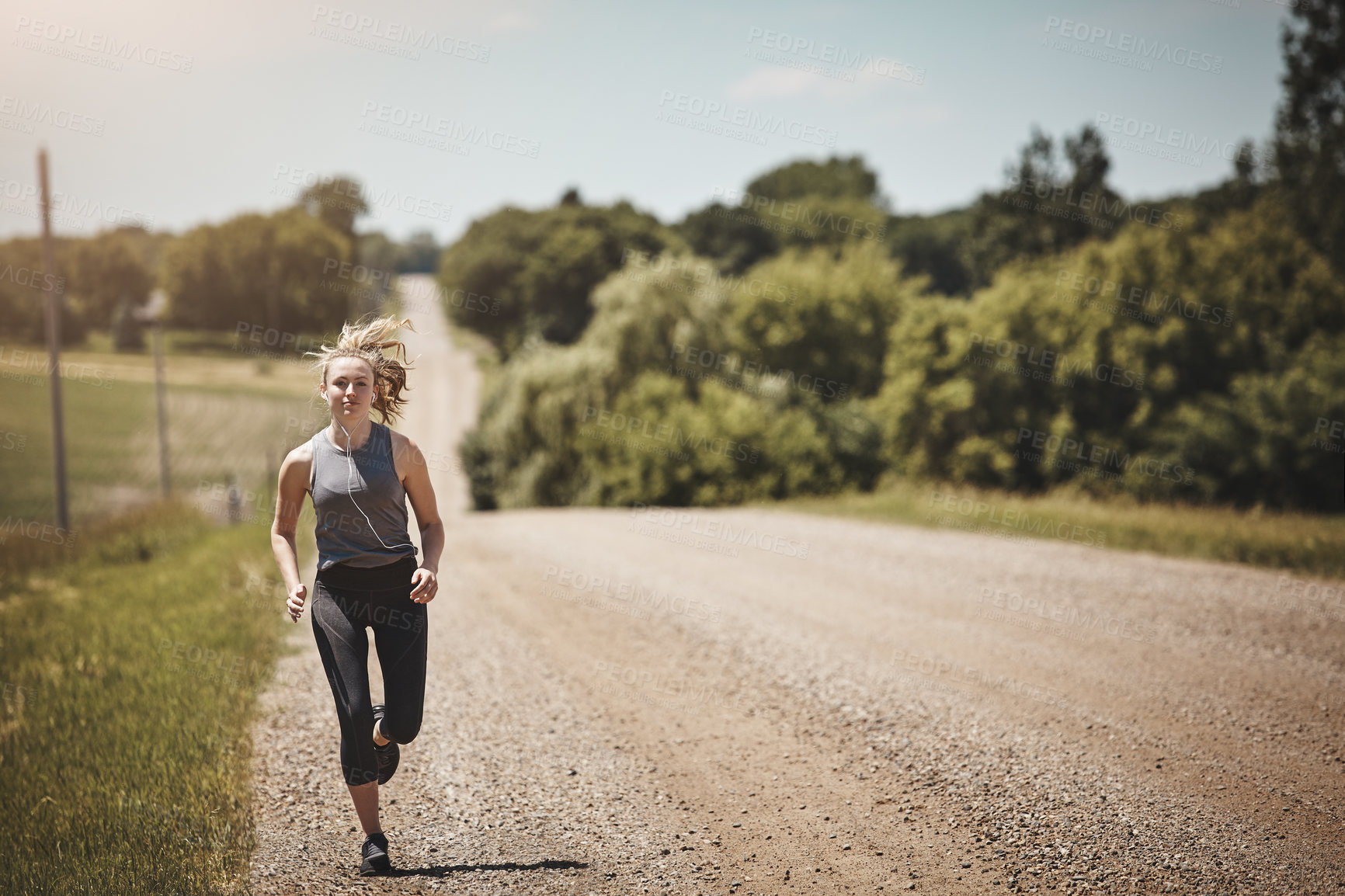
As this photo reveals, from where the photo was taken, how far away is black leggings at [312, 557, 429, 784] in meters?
3.68

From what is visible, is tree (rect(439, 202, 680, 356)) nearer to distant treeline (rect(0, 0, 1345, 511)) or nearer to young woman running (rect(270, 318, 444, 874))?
distant treeline (rect(0, 0, 1345, 511))

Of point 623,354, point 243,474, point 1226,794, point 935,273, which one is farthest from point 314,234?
point 935,273

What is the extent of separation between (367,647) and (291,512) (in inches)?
28.6

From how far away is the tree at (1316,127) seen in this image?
34188 mm

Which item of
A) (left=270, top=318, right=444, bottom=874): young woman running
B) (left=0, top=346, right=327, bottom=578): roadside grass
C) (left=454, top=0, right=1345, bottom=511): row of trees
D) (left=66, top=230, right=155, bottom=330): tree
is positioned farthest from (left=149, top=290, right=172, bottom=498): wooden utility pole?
(left=270, top=318, right=444, bottom=874): young woman running

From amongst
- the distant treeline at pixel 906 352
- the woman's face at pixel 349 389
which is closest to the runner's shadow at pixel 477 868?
the woman's face at pixel 349 389

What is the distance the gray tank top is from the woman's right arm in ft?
0.16

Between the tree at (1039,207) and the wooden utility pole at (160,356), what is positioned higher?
the tree at (1039,207)

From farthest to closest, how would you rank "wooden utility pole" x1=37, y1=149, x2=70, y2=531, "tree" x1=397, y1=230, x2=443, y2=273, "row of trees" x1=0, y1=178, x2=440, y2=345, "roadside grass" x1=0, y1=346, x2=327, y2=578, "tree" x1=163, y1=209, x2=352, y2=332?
"tree" x1=397, y1=230, x2=443, y2=273
"tree" x1=163, y1=209, x2=352, y2=332
"row of trees" x1=0, y1=178, x2=440, y2=345
"roadside grass" x1=0, y1=346, x2=327, y2=578
"wooden utility pole" x1=37, y1=149, x2=70, y2=531

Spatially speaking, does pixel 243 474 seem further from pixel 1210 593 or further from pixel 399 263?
pixel 399 263

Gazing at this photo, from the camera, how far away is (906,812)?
4.53 meters

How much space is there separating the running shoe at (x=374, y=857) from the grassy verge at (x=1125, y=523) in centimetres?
1150

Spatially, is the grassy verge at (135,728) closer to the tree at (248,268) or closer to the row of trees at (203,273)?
the row of trees at (203,273)

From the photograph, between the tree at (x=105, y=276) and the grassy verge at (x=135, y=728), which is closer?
the grassy verge at (x=135, y=728)
